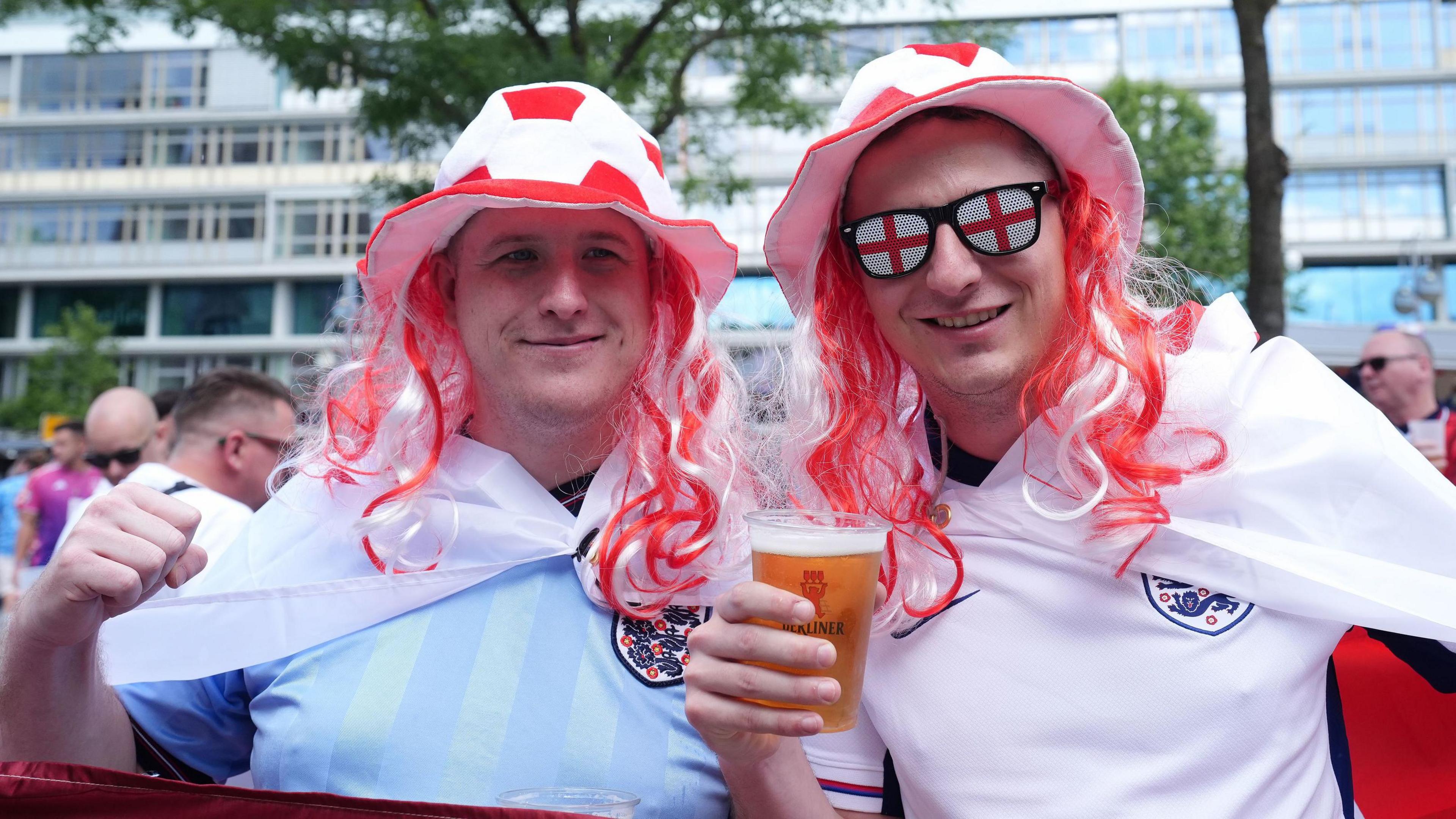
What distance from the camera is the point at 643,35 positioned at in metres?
9.19

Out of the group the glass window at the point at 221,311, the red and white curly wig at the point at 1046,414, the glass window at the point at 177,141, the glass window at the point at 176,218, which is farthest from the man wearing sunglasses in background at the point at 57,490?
the glass window at the point at 177,141

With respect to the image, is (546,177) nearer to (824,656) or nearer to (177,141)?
(824,656)

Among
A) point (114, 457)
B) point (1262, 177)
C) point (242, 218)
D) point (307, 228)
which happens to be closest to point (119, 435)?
point (114, 457)

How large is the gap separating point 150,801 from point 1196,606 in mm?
1843

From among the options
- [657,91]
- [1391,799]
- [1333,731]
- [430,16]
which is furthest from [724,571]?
[657,91]

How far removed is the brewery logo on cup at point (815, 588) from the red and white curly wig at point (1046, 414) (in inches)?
22.2

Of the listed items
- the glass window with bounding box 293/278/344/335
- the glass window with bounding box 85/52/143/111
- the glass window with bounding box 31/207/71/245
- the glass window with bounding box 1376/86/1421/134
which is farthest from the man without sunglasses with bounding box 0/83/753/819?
the glass window with bounding box 31/207/71/245

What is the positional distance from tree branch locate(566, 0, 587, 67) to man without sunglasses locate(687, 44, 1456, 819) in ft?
23.0

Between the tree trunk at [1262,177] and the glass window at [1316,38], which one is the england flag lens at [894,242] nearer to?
the tree trunk at [1262,177]

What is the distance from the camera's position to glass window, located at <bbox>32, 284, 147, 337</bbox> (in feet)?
135

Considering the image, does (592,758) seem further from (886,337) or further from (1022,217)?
(1022,217)

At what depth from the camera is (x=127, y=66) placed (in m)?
41.6

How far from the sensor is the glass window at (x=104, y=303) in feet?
135

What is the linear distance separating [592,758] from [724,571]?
0.46 metres
